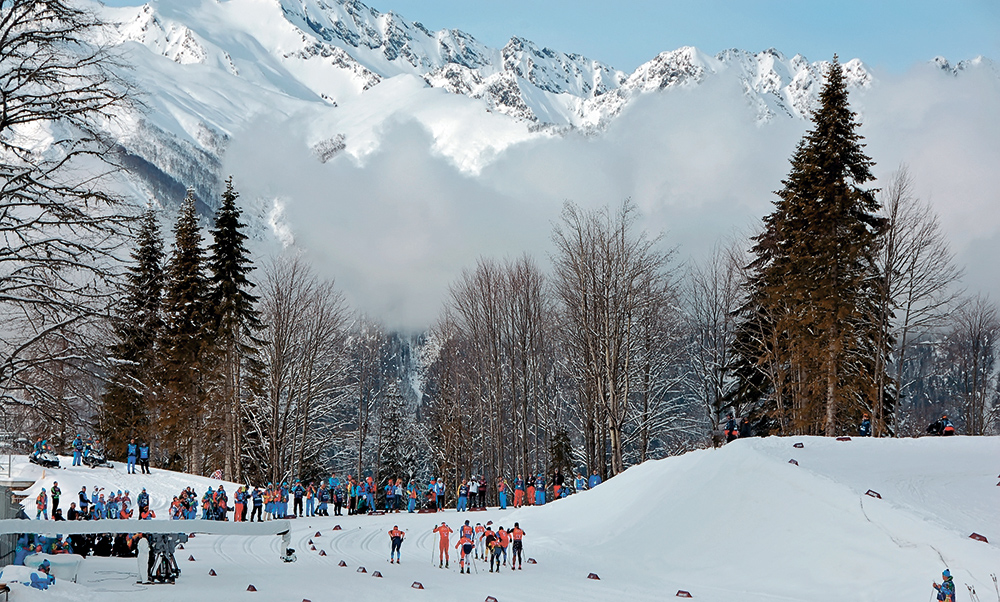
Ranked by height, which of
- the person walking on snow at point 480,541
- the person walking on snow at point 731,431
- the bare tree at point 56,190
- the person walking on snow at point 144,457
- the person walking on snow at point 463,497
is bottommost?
the person walking on snow at point 480,541

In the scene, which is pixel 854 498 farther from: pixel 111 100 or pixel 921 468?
pixel 111 100

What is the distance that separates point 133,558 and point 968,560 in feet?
65.4

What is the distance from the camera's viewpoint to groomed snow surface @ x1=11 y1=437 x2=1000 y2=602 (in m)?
16.0

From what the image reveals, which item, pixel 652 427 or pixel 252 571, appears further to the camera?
pixel 652 427

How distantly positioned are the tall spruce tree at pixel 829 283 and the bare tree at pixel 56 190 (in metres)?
25.5

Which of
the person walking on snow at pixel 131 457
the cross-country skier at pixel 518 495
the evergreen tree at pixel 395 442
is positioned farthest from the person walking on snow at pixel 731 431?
the evergreen tree at pixel 395 442

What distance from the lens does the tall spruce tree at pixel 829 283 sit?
30.1 metres

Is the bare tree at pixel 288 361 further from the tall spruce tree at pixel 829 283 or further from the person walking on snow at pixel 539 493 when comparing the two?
the tall spruce tree at pixel 829 283

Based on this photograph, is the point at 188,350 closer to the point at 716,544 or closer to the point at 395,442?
the point at 395,442

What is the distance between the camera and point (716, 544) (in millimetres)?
19938

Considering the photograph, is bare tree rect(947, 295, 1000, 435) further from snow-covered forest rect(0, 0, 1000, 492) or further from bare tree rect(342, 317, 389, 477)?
bare tree rect(342, 317, 389, 477)

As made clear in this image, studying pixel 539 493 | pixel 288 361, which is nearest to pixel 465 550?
pixel 539 493

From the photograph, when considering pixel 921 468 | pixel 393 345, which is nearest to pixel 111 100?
pixel 921 468

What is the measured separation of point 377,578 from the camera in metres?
18.1
